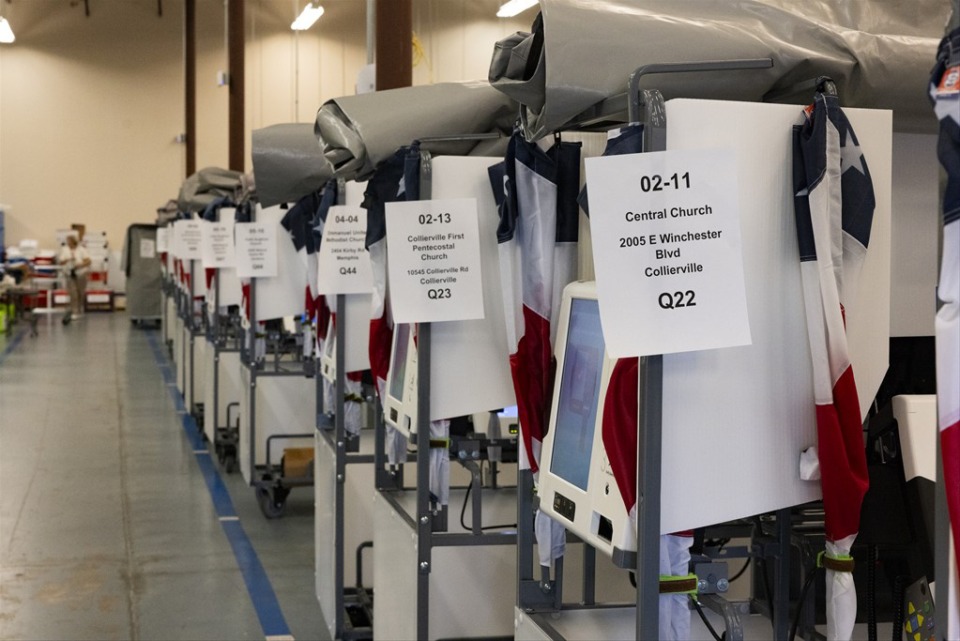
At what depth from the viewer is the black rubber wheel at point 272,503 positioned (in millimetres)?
7270

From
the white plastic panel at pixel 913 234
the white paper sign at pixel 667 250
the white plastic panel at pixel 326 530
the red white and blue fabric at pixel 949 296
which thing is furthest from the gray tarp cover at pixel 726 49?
the white plastic panel at pixel 326 530

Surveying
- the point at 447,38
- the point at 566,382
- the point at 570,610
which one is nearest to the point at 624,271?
the point at 566,382

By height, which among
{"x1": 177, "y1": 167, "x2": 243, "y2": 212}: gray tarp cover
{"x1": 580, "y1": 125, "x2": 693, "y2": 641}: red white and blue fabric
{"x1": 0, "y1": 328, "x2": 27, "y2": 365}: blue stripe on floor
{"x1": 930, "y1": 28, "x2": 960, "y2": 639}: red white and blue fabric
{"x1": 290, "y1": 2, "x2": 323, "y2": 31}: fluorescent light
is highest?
{"x1": 290, "y1": 2, "x2": 323, "y2": 31}: fluorescent light

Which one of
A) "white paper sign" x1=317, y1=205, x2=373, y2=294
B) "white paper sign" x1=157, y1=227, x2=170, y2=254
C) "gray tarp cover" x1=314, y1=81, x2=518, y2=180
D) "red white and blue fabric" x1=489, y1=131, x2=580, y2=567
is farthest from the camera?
"white paper sign" x1=157, y1=227, x2=170, y2=254

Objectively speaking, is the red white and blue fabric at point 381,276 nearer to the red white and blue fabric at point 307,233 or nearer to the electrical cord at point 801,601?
the red white and blue fabric at point 307,233

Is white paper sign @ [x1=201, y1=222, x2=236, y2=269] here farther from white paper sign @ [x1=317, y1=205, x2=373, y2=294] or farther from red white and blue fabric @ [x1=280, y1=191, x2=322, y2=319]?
white paper sign @ [x1=317, y1=205, x2=373, y2=294]

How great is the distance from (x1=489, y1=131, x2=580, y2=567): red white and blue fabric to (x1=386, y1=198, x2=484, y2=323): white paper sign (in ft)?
1.64

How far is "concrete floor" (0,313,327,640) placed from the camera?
5352 millimetres

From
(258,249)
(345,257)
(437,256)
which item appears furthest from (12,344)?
(437,256)

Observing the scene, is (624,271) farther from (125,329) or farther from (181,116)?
(181,116)

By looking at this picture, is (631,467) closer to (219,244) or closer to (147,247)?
(219,244)

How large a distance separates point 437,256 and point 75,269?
2113 cm

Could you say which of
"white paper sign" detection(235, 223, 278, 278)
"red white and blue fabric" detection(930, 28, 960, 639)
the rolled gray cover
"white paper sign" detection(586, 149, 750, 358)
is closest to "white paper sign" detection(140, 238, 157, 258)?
"white paper sign" detection(235, 223, 278, 278)

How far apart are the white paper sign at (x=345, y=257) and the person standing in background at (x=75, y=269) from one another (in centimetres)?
1892
